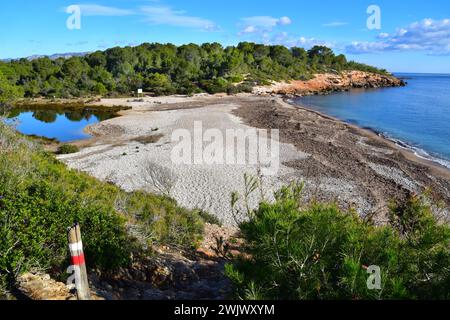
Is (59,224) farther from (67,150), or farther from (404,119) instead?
(404,119)

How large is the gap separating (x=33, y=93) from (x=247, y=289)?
65.4 meters

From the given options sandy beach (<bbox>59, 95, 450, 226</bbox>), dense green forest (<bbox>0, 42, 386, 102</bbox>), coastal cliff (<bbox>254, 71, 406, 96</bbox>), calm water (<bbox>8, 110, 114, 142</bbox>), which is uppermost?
dense green forest (<bbox>0, 42, 386, 102</bbox>)

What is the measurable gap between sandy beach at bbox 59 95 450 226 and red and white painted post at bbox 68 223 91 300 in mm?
8735

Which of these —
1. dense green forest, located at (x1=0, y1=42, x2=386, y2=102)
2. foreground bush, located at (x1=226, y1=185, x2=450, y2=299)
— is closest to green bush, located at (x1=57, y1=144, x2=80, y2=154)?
foreground bush, located at (x1=226, y1=185, x2=450, y2=299)

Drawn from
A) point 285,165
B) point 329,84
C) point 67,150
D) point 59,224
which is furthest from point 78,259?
point 329,84

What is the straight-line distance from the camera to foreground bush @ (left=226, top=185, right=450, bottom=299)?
13.8ft

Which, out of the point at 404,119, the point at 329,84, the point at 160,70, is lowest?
the point at 404,119

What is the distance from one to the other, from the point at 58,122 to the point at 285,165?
93.6ft

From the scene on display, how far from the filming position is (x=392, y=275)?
4332mm

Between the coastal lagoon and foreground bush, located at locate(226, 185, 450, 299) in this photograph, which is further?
the coastal lagoon

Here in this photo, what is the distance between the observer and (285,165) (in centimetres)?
2191

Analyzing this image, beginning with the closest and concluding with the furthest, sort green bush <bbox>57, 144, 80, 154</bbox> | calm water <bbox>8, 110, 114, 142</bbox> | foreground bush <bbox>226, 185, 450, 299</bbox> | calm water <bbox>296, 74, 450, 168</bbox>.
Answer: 1. foreground bush <bbox>226, 185, 450, 299</bbox>
2. green bush <bbox>57, 144, 80, 154</bbox>
3. calm water <bbox>296, 74, 450, 168</bbox>
4. calm water <bbox>8, 110, 114, 142</bbox>

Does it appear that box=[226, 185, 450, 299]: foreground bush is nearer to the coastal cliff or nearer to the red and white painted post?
the red and white painted post
